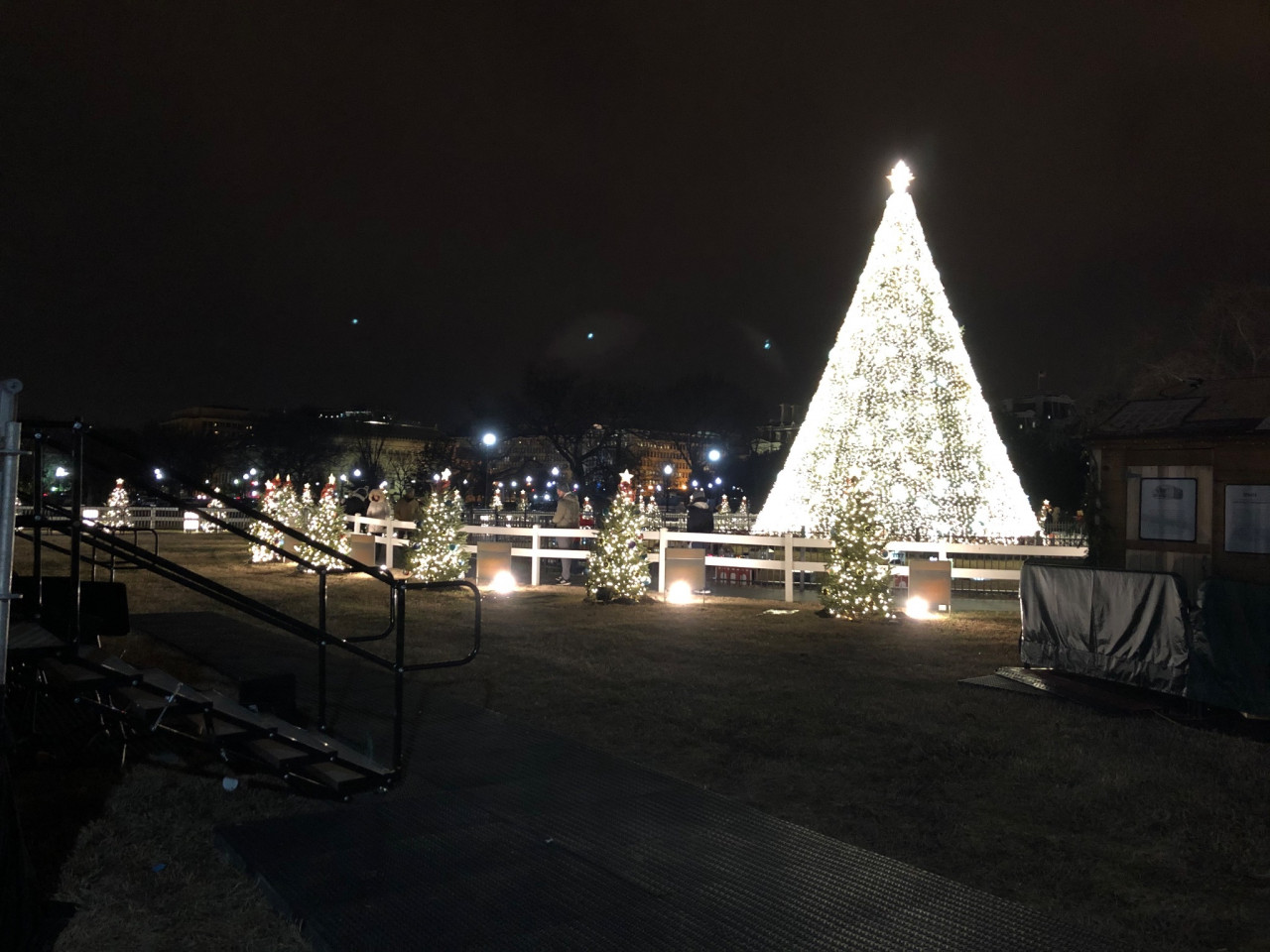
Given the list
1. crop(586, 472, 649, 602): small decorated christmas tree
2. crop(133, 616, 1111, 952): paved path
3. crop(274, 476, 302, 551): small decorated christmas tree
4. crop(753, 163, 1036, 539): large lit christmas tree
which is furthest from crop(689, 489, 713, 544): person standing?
crop(133, 616, 1111, 952): paved path

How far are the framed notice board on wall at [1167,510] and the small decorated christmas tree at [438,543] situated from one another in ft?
35.9

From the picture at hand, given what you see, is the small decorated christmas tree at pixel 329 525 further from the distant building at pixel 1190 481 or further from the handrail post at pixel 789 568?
the distant building at pixel 1190 481

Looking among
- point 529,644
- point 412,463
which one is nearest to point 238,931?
point 529,644

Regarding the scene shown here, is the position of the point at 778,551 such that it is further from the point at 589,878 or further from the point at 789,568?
the point at 589,878

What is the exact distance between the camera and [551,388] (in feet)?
161

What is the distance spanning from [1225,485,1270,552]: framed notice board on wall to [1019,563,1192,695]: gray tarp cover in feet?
2.28

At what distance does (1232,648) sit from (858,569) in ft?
21.1

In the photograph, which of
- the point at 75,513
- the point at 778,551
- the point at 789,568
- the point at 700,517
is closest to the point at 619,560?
the point at 789,568

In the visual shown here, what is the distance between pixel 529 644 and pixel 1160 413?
6792 millimetres

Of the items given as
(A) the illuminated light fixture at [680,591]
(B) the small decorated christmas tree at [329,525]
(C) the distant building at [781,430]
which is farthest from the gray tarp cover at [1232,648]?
(C) the distant building at [781,430]

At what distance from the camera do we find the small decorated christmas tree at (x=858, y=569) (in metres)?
13.6

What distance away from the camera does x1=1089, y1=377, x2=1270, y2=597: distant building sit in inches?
312

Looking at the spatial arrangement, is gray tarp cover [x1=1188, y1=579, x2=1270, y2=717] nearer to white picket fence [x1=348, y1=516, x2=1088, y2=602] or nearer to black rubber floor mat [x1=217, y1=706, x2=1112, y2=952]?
black rubber floor mat [x1=217, y1=706, x2=1112, y2=952]

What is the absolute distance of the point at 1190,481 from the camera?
8461 millimetres
